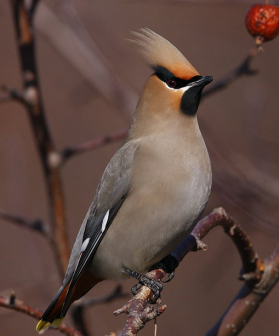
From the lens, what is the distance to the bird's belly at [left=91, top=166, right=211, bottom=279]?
2.71 m

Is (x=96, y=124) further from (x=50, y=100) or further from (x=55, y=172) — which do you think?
(x=55, y=172)

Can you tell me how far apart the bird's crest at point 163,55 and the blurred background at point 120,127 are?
53 cm

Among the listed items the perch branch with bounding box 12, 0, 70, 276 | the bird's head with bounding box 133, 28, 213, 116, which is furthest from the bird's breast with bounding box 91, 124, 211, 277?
the perch branch with bounding box 12, 0, 70, 276

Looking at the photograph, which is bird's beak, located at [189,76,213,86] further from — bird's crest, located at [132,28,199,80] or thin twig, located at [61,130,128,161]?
thin twig, located at [61,130,128,161]

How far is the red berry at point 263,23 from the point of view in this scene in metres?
2.63

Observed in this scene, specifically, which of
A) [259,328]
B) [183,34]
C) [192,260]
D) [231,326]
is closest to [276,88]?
[183,34]

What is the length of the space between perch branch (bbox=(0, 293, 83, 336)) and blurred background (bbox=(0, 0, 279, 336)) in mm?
1163

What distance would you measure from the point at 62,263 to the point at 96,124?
3333 millimetres

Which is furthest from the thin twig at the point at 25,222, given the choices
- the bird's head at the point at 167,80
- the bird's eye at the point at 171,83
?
the bird's eye at the point at 171,83

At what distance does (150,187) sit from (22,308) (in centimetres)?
76

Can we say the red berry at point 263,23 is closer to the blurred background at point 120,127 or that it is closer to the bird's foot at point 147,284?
the blurred background at point 120,127

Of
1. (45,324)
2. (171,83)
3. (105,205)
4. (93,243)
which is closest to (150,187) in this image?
(105,205)

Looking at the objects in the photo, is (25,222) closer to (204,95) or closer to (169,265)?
(169,265)

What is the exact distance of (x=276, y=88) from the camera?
5.79 metres
